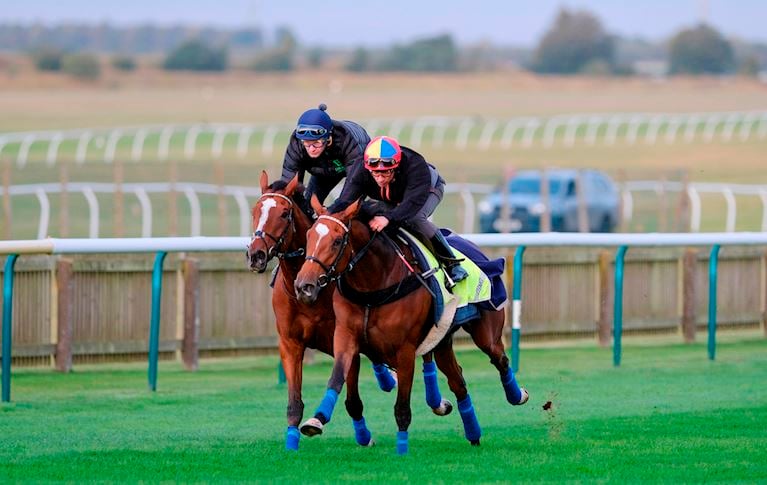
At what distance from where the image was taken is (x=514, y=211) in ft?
85.1

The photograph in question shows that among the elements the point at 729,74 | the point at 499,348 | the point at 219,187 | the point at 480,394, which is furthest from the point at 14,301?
the point at 729,74

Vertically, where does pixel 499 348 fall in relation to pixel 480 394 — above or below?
above

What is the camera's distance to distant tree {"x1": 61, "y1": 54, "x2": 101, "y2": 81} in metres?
73.2

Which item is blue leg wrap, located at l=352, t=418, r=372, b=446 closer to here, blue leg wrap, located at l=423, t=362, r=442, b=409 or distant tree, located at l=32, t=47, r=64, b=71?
blue leg wrap, located at l=423, t=362, r=442, b=409

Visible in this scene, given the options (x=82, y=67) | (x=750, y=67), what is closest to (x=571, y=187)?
(x=82, y=67)

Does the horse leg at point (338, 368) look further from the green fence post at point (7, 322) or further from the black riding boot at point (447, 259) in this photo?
the green fence post at point (7, 322)

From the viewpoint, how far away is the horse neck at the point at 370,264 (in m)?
8.48

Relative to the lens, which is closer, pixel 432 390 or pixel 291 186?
pixel 291 186

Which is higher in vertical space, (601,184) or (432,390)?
(432,390)

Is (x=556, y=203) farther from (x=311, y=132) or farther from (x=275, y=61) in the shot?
(x=275, y=61)

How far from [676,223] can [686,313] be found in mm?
8219

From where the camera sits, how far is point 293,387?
898 cm

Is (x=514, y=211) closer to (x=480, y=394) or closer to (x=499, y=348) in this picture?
(x=480, y=394)

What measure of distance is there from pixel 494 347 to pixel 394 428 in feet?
2.86
